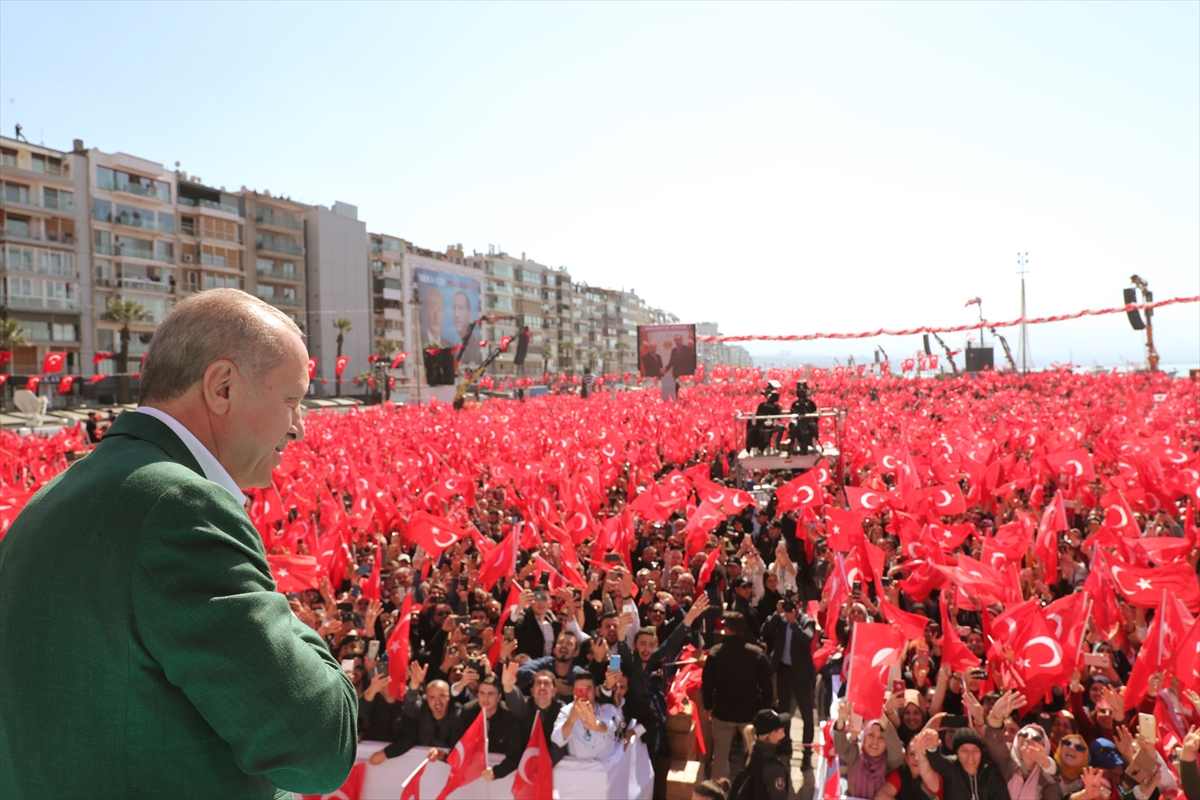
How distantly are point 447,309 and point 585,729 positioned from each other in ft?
299

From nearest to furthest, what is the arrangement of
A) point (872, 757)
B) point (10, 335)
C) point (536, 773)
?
point (872, 757)
point (536, 773)
point (10, 335)

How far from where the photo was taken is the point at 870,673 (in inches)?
247

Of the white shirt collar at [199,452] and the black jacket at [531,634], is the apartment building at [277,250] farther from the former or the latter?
the white shirt collar at [199,452]

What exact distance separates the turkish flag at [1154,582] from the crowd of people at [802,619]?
24mm

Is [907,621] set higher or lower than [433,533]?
lower

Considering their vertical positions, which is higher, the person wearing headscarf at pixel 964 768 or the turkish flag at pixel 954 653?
the turkish flag at pixel 954 653

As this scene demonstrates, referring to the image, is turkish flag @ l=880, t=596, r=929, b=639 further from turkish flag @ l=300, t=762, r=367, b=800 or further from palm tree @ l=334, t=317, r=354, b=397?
palm tree @ l=334, t=317, r=354, b=397

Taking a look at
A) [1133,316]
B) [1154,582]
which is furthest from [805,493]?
[1133,316]

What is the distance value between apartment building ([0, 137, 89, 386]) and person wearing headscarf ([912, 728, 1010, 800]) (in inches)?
2263

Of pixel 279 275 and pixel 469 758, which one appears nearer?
pixel 469 758

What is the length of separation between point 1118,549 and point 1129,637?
1.67 meters

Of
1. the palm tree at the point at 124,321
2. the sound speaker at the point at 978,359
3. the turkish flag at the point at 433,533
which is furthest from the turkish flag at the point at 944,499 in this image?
the palm tree at the point at 124,321

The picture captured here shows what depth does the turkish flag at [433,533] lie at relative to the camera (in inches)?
438

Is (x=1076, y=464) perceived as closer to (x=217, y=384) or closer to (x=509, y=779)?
(x=509, y=779)
